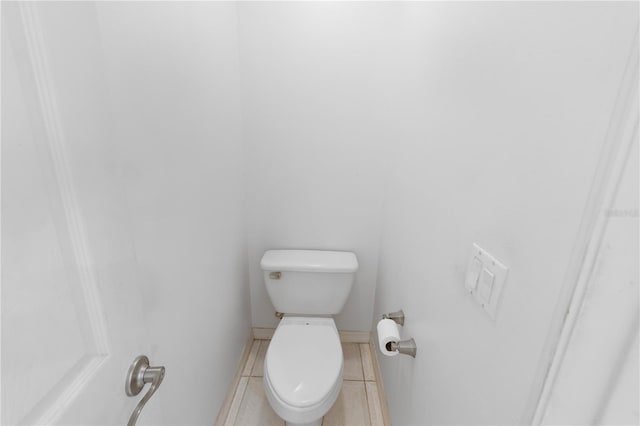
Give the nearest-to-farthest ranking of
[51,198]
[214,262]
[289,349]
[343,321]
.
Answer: [51,198] < [214,262] < [289,349] < [343,321]

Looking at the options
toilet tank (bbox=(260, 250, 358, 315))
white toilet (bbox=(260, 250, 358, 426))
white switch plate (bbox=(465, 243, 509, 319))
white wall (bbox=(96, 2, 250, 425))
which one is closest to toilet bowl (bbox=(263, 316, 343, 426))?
white toilet (bbox=(260, 250, 358, 426))

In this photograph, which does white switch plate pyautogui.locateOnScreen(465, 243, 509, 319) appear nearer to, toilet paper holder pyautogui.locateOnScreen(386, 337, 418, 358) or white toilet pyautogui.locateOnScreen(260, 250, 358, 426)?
toilet paper holder pyautogui.locateOnScreen(386, 337, 418, 358)

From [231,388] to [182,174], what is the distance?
1.16 m

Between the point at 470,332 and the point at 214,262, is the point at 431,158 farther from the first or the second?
the point at 214,262

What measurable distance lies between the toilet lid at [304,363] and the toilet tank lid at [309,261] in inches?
11.6

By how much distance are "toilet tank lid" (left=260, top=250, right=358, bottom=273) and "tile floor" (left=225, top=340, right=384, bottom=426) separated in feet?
2.08

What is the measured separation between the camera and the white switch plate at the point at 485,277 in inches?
20.1

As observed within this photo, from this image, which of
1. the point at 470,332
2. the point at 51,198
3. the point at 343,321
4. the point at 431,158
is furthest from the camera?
the point at 343,321

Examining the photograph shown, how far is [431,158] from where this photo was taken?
89cm

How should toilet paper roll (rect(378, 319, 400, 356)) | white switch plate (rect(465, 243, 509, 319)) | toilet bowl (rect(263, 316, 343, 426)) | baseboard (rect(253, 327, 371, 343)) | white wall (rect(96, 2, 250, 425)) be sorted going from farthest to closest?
1. baseboard (rect(253, 327, 371, 343))
2. toilet bowl (rect(263, 316, 343, 426))
3. toilet paper roll (rect(378, 319, 400, 356))
4. white wall (rect(96, 2, 250, 425))
5. white switch plate (rect(465, 243, 509, 319))

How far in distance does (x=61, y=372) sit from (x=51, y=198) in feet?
0.78

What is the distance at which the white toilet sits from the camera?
1083 mm

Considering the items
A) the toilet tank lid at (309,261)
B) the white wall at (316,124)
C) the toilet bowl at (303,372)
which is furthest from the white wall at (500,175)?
the toilet tank lid at (309,261)

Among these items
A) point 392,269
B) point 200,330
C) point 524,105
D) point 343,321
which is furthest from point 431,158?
point 343,321
